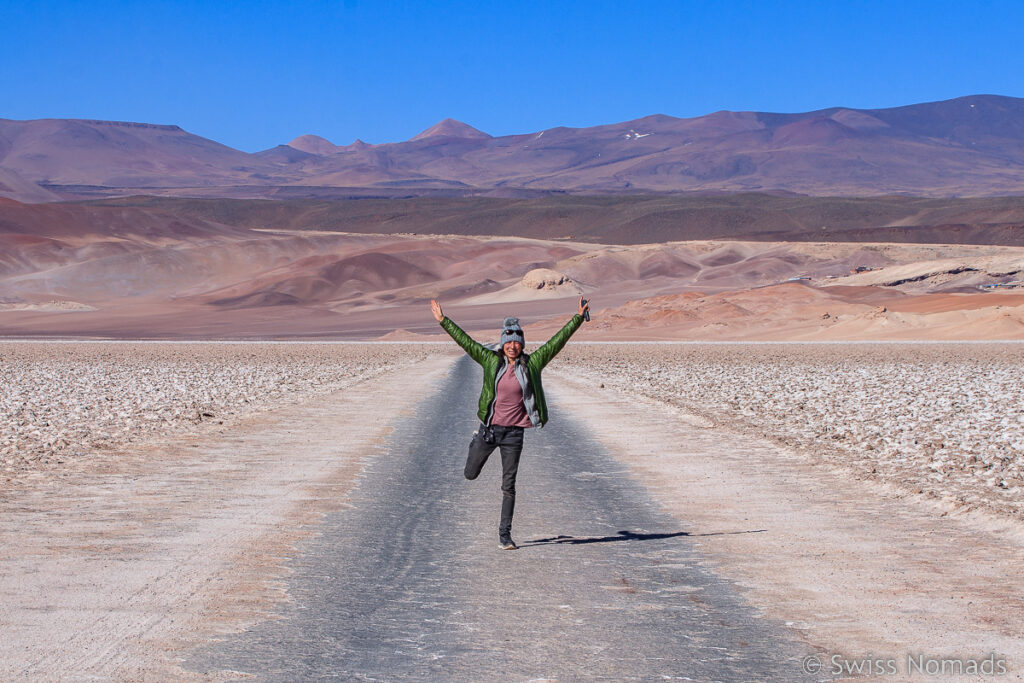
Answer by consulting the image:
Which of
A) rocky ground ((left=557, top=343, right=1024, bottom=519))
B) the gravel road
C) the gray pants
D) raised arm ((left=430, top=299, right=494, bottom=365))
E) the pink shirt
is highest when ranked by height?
raised arm ((left=430, top=299, right=494, bottom=365))

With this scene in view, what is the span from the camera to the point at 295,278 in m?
115

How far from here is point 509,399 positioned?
8195 millimetres

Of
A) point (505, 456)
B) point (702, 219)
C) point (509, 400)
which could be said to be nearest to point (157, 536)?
point (505, 456)

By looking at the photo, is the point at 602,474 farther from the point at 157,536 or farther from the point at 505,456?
the point at 157,536

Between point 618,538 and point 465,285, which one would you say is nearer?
point 618,538

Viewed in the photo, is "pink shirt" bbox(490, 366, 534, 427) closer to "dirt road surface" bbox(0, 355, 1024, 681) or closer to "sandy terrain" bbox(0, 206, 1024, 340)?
"dirt road surface" bbox(0, 355, 1024, 681)

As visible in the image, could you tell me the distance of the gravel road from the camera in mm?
5691

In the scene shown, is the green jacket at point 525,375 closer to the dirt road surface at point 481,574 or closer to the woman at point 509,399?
the woman at point 509,399

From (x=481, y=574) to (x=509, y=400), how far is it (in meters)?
1.26

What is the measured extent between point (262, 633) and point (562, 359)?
42.9 m

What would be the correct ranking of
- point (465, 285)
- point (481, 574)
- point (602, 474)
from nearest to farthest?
point (481, 574), point (602, 474), point (465, 285)

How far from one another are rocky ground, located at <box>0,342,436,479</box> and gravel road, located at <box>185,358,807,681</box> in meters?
5.68

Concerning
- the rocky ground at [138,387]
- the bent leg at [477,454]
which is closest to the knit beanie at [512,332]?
the bent leg at [477,454]

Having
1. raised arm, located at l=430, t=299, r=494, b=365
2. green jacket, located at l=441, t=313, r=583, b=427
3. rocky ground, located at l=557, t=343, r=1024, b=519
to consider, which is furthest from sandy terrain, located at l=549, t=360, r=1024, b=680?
raised arm, located at l=430, t=299, r=494, b=365
